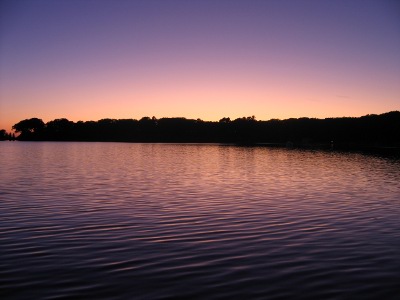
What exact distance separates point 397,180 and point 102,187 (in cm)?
3030

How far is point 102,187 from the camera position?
32281mm

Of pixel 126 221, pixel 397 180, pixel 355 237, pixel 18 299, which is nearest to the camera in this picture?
pixel 18 299

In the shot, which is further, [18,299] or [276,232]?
[276,232]

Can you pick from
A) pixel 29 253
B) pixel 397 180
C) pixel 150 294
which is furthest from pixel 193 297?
pixel 397 180

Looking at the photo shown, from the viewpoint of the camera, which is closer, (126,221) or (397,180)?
(126,221)

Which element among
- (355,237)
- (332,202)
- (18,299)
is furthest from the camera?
(332,202)

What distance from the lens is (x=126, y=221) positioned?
18422mm

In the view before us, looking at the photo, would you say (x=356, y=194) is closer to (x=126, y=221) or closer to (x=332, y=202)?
(x=332, y=202)

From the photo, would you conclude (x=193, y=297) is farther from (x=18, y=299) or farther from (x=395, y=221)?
(x=395, y=221)

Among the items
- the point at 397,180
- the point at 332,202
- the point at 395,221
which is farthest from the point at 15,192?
the point at 397,180

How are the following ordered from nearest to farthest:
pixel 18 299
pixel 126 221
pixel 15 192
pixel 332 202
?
pixel 18 299
pixel 126 221
pixel 332 202
pixel 15 192

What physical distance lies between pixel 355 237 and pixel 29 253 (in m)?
12.3

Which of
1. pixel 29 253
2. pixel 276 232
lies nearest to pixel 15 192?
pixel 29 253

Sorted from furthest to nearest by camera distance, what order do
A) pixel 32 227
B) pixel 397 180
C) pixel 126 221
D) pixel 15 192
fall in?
pixel 397 180 → pixel 15 192 → pixel 126 221 → pixel 32 227
